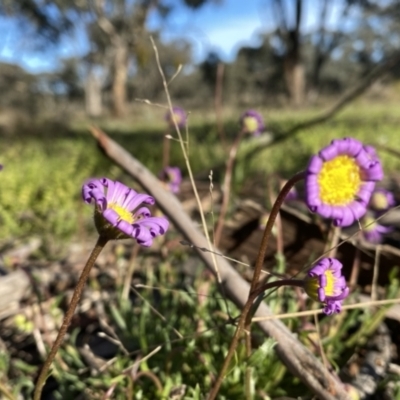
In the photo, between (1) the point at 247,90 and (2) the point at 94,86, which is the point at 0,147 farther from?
(1) the point at 247,90

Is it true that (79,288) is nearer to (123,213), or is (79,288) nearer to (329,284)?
(123,213)

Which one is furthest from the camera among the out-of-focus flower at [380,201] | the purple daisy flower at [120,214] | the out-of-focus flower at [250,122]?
the out-of-focus flower at [250,122]

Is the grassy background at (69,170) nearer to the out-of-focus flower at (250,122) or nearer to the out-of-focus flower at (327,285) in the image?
the out-of-focus flower at (250,122)

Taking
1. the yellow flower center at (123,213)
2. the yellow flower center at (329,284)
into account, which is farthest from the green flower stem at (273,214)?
the yellow flower center at (123,213)

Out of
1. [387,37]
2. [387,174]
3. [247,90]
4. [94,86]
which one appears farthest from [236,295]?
[387,37]

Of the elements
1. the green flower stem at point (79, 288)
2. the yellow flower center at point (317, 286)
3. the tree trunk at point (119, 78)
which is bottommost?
the green flower stem at point (79, 288)

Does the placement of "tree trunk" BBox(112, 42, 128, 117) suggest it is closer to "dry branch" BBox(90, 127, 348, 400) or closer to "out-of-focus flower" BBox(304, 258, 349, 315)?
"dry branch" BBox(90, 127, 348, 400)

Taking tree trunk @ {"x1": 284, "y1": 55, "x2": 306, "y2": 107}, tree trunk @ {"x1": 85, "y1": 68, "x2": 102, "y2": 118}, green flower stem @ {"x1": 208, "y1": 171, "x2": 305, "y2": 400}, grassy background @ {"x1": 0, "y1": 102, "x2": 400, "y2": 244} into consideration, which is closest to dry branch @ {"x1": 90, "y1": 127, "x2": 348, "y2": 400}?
green flower stem @ {"x1": 208, "y1": 171, "x2": 305, "y2": 400}
